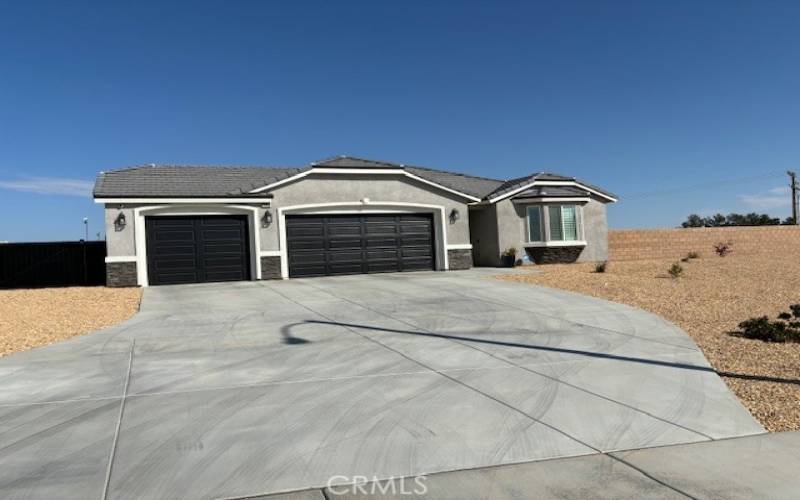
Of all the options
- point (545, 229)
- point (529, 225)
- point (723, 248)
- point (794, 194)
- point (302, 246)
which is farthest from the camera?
point (794, 194)

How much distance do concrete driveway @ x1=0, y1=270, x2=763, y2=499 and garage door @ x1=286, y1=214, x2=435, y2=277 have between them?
10.1 meters

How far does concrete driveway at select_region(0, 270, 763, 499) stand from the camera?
171 inches

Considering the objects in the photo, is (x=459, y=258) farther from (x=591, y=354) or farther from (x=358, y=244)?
(x=591, y=354)

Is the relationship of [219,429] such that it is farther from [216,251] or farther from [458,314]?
[216,251]

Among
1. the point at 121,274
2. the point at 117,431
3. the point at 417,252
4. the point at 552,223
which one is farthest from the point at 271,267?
the point at 117,431

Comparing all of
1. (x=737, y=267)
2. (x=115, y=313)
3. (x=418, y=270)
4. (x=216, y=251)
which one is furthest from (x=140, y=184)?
(x=737, y=267)

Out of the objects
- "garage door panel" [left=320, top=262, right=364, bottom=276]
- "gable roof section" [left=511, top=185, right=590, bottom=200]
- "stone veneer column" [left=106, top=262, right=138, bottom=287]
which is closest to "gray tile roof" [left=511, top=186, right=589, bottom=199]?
"gable roof section" [left=511, top=185, right=590, bottom=200]

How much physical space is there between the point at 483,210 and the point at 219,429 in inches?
828

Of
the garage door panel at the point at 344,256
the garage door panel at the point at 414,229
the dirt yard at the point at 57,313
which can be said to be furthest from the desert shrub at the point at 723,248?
the dirt yard at the point at 57,313

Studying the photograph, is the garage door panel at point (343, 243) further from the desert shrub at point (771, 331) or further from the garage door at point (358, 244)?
the desert shrub at point (771, 331)

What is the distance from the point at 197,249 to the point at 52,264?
249 inches

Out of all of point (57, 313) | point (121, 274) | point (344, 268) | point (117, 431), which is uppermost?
point (121, 274)

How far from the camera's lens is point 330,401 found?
5.93 meters

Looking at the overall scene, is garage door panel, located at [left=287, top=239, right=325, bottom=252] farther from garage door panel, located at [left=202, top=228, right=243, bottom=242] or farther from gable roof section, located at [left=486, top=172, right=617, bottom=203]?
gable roof section, located at [left=486, top=172, right=617, bottom=203]
